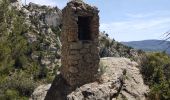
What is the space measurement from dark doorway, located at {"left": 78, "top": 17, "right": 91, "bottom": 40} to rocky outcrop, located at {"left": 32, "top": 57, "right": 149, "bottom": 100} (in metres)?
1.31

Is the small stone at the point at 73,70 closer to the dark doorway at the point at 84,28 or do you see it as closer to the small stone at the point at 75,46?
the small stone at the point at 75,46

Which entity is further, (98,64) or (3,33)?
(3,33)

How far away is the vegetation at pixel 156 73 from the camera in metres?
13.7

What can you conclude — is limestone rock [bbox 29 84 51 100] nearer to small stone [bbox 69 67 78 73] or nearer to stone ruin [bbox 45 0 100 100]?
stone ruin [bbox 45 0 100 100]

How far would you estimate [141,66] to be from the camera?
15.4 meters

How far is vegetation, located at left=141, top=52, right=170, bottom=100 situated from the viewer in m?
13.7

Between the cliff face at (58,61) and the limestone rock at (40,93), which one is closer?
the cliff face at (58,61)

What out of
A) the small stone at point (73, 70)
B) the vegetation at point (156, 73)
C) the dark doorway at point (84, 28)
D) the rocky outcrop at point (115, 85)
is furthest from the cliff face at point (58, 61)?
the dark doorway at point (84, 28)

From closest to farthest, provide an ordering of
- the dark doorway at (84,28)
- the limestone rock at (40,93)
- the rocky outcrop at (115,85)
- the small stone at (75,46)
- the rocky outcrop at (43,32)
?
the rocky outcrop at (115,85), the small stone at (75,46), the dark doorway at (84,28), the limestone rock at (40,93), the rocky outcrop at (43,32)

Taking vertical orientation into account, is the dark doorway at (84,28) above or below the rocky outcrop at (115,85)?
above

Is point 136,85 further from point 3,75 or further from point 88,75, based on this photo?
point 3,75

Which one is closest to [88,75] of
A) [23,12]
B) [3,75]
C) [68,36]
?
[68,36]

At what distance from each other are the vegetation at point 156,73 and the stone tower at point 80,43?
252 centimetres

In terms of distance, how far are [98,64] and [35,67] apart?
173ft
